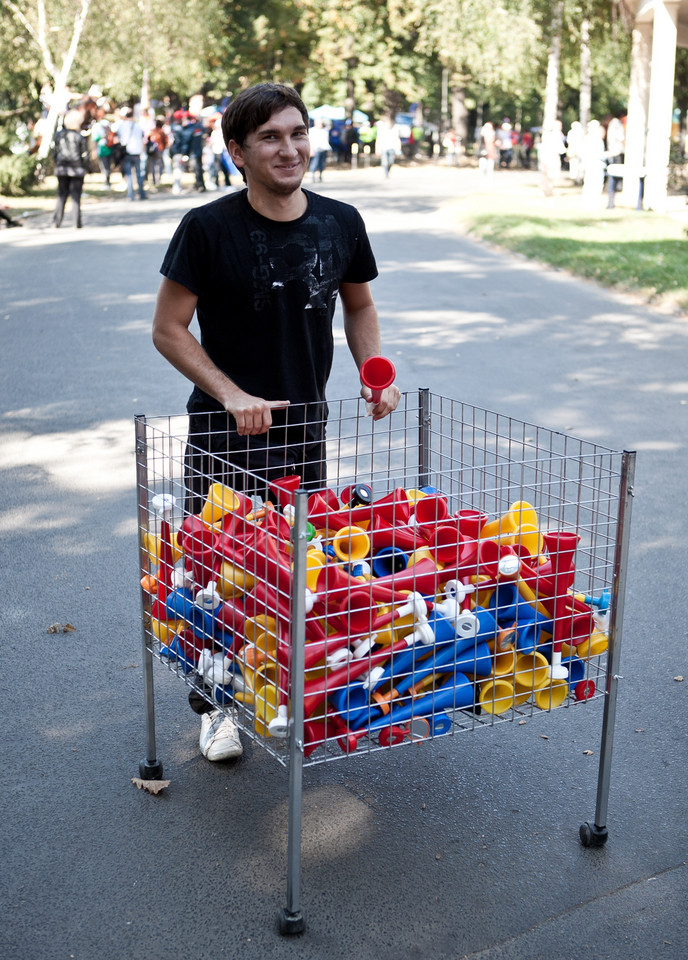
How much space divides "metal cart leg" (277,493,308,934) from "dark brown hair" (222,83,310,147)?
4.70 feet

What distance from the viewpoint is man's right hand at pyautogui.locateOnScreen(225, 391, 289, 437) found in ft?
10.5

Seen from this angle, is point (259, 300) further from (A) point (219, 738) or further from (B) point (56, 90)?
(B) point (56, 90)

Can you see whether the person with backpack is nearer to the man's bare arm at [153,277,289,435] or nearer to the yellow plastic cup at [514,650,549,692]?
the man's bare arm at [153,277,289,435]

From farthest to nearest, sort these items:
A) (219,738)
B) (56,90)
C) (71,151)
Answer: (56,90) → (71,151) → (219,738)

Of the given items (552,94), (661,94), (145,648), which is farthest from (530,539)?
(552,94)

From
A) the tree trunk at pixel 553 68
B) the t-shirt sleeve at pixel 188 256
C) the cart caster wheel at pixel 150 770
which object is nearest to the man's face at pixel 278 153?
the t-shirt sleeve at pixel 188 256

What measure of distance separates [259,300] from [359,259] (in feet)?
1.41

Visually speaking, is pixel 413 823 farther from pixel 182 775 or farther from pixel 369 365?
pixel 369 365

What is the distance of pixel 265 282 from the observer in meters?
3.46

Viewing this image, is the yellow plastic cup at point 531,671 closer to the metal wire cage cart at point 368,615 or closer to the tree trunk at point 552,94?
the metal wire cage cart at point 368,615

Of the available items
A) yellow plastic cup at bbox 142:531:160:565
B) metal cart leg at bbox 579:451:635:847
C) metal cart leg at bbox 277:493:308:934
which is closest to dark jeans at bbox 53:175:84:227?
yellow plastic cup at bbox 142:531:160:565

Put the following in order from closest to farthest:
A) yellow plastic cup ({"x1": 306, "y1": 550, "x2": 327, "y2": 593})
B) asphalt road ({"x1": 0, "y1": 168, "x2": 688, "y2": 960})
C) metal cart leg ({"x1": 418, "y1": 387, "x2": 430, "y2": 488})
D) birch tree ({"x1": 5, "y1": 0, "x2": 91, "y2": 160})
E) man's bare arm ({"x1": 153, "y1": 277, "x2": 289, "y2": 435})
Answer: yellow plastic cup ({"x1": 306, "y1": 550, "x2": 327, "y2": 593}), asphalt road ({"x1": 0, "y1": 168, "x2": 688, "y2": 960}), man's bare arm ({"x1": 153, "y1": 277, "x2": 289, "y2": 435}), metal cart leg ({"x1": 418, "y1": 387, "x2": 430, "y2": 488}), birch tree ({"x1": 5, "y1": 0, "x2": 91, "y2": 160})

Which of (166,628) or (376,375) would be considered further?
(376,375)

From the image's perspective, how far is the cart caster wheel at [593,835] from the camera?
3.24 m
